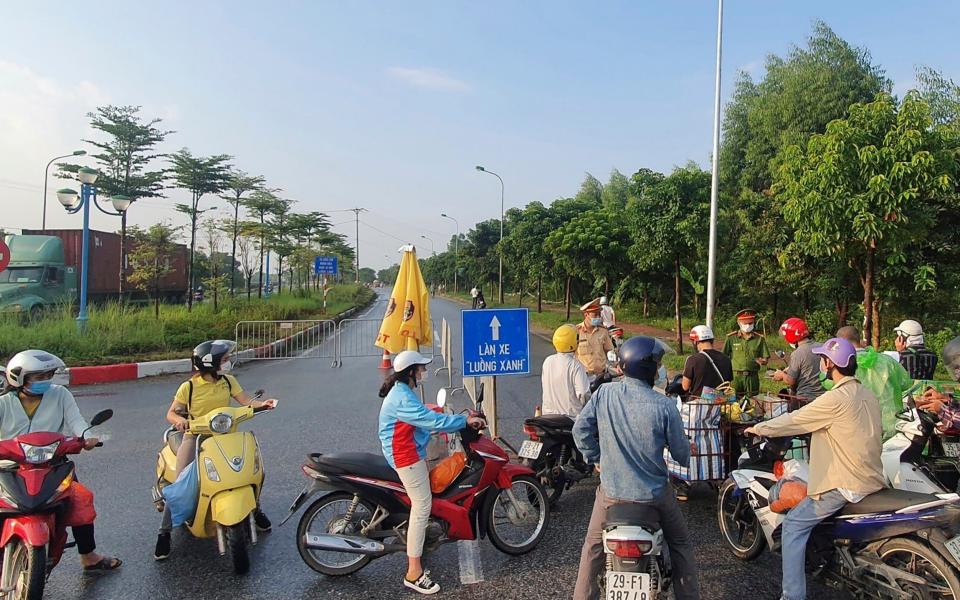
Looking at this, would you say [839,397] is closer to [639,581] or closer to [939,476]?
[639,581]

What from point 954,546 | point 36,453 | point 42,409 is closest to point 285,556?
point 36,453

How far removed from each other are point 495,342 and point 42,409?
392 centimetres

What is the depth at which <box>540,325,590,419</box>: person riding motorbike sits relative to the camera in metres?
5.19

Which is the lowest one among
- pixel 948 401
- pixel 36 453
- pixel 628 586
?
pixel 628 586

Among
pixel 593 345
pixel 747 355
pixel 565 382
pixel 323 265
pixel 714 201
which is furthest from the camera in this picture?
pixel 323 265

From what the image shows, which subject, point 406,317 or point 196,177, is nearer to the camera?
point 406,317

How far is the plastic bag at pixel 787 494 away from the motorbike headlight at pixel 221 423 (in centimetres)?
354

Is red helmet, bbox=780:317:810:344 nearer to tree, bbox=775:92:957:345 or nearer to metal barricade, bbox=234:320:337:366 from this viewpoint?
tree, bbox=775:92:957:345

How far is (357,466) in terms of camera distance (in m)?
3.86

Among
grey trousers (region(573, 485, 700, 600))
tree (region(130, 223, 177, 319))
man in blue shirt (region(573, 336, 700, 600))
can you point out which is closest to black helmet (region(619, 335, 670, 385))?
man in blue shirt (region(573, 336, 700, 600))

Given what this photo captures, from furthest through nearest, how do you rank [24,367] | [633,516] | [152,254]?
[152,254]
[24,367]
[633,516]

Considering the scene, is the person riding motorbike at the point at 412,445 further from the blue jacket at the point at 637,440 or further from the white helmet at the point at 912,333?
the white helmet at the point at 912,333

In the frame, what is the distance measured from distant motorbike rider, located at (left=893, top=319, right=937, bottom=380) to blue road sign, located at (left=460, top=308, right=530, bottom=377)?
357cm

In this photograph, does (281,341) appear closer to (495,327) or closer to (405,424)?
(495,327)
